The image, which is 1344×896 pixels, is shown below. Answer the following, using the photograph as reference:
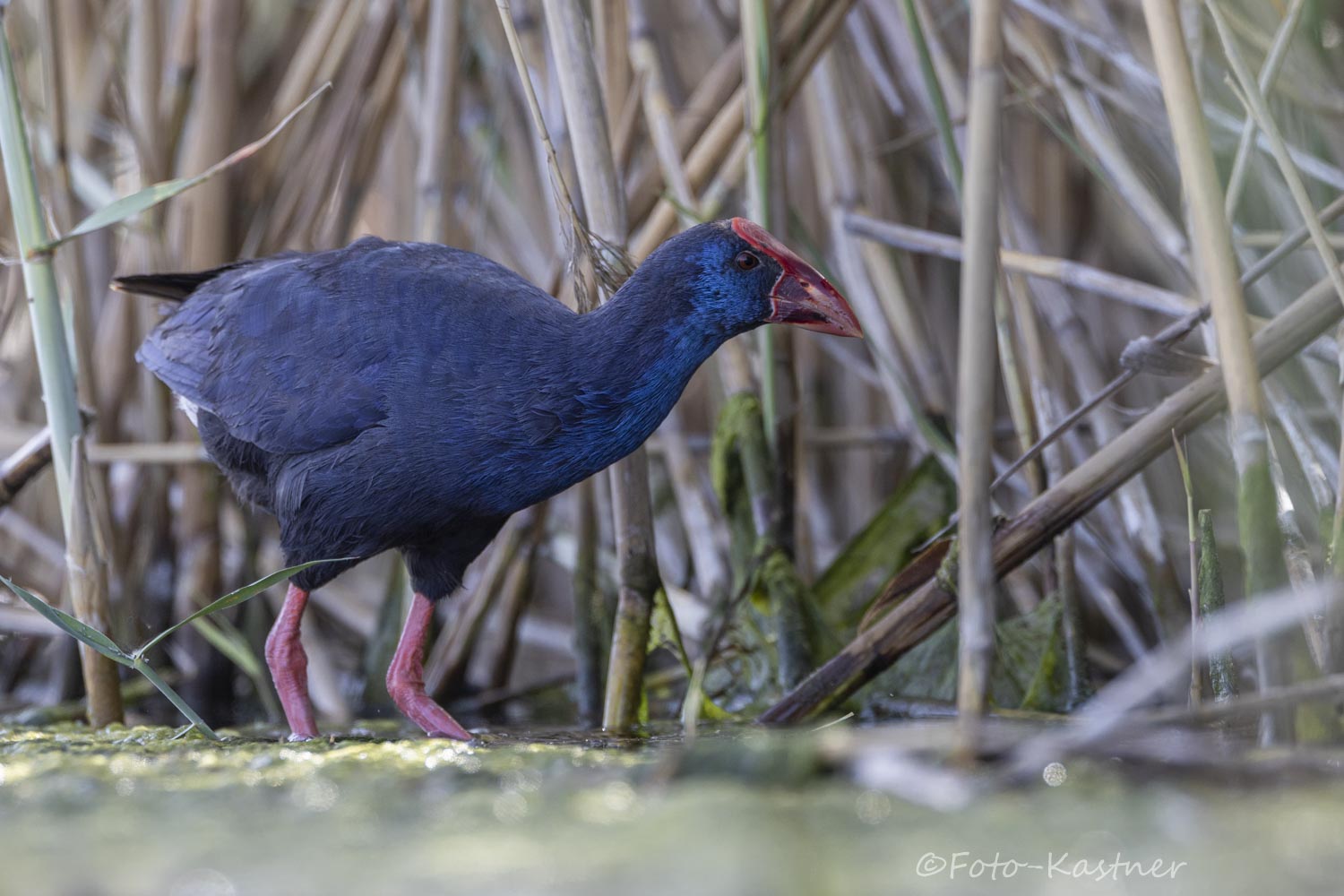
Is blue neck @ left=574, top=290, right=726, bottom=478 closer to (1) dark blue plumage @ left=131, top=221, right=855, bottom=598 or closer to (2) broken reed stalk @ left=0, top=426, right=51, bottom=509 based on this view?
(1) dark blue plumage @ left=131, top=221, right=855, bottom=598

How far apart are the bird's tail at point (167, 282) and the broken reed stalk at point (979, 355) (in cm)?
164

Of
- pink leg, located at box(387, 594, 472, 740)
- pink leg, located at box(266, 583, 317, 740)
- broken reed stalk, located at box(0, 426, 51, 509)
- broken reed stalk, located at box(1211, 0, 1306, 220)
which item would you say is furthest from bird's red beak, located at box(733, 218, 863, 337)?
broken reed stalk, located at box(0, 426, 51, 509)

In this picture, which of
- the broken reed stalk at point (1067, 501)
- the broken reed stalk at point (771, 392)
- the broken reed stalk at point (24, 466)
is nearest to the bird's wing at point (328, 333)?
the broken reed stalk at point (24, 466)

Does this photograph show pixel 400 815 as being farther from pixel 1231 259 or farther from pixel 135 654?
pixel 1231 259

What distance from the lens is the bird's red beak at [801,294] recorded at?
2.00m

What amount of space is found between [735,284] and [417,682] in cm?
93

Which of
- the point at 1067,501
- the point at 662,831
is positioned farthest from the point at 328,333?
the point at 662,831

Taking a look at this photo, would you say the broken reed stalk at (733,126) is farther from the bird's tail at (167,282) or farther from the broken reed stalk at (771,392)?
the bird's tail at (167,282)

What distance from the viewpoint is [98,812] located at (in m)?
1.14

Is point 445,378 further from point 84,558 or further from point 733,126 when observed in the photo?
point 733,126

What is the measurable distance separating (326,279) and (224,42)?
3.58 feet

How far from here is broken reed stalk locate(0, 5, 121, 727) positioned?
1.88 meters

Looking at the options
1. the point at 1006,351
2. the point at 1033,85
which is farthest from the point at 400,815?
the point at 1033,85

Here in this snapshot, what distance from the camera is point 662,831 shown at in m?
1.00
